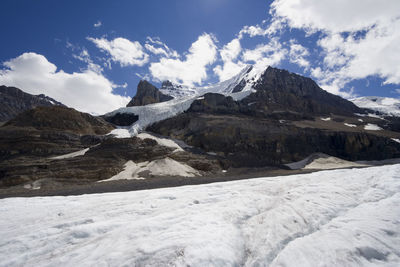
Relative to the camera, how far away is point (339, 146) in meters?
45.1

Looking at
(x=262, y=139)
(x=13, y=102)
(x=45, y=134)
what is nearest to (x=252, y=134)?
(x=262, y=139)

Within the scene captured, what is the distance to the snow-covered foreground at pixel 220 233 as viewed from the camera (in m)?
3.58

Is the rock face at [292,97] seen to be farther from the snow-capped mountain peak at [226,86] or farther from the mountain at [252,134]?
the snow-capped mountain peak at [226,86]

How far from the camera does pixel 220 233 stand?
14.2ft

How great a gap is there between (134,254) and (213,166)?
26.6 meters

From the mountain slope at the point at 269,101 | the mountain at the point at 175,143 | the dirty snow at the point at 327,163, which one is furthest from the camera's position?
the mountain slope at the point at 269,101

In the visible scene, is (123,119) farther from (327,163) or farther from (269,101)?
(327,163)

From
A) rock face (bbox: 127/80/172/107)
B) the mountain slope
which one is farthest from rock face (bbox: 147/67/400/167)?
rock face (bbox: 127/80/172/107)


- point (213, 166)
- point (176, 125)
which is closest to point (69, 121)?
point (176, 125)

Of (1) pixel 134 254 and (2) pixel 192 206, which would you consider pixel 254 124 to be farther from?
(1) pixel 134 254

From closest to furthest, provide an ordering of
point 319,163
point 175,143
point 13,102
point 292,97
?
point 319,163 < point 175,143 < point 292,97 < point 13,102

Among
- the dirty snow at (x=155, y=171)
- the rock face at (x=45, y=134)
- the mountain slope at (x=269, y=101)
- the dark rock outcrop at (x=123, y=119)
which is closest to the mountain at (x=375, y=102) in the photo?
the mountain slope at (x=269, y=101)

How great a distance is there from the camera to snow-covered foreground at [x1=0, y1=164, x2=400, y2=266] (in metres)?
3.58

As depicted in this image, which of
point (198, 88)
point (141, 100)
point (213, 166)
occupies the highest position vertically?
point (198, 88)
